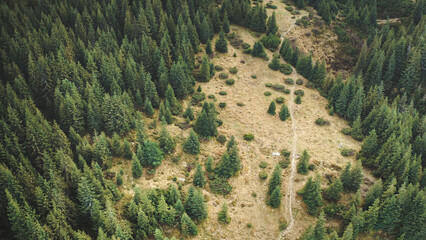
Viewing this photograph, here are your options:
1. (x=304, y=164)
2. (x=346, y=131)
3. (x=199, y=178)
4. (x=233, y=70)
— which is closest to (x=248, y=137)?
(x=304, y=164)

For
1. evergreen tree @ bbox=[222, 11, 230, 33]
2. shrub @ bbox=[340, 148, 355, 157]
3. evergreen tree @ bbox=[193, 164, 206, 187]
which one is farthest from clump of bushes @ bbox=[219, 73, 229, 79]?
shrub @ bbox=[340, 148, 355, 157]

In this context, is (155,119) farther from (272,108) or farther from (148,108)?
(272,108)

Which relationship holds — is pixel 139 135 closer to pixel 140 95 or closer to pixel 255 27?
pixel 140 95

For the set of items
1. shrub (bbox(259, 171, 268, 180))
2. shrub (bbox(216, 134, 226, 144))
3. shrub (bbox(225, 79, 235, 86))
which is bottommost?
shrub (bbox(259, 171, 268, 180))

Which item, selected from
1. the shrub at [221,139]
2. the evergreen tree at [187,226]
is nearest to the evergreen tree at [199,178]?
the evergreen tree at [187,226]

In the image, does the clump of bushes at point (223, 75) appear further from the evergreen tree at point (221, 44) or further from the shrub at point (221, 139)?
the shrub at point (221, 139)

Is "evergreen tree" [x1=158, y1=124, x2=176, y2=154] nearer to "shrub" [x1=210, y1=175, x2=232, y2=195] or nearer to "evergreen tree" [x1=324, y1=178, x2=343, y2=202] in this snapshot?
"shrub" [x1=210, y1=175, x2=232, y2=195]

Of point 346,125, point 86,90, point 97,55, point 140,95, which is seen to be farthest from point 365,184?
point 97,55
